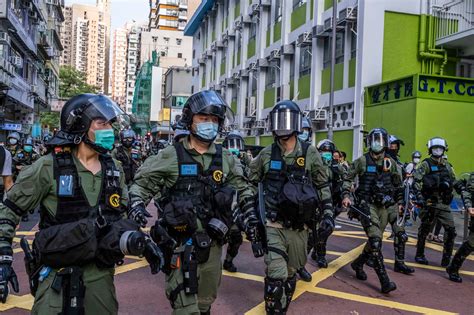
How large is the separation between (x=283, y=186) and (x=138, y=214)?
1558 millimetres

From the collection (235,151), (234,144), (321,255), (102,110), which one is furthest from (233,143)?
(102,110)

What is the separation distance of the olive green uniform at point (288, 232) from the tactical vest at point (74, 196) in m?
1.78

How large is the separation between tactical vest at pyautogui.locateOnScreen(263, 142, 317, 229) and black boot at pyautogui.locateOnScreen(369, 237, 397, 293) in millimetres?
1705

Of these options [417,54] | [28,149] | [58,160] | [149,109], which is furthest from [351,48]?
[149,109]

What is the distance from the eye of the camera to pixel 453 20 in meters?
15.9

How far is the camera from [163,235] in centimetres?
350

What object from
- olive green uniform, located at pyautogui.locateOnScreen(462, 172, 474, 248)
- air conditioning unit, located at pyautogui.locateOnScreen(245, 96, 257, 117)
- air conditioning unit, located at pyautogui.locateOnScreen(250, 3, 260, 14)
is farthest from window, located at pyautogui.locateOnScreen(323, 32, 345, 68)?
olive green uniform, located at pyautogui.locateOnScreen(462, 172, 474, 248)

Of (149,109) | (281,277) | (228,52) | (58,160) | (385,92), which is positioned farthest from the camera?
(149,109)

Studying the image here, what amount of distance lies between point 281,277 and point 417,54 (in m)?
14.0

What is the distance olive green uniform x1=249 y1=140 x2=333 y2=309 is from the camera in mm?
4336

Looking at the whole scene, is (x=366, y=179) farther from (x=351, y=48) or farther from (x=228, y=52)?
(x=228, y=52)

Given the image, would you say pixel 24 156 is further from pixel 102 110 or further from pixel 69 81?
pixel 69 81

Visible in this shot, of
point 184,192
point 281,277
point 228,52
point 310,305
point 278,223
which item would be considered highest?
point 228,52

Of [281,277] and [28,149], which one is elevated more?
[28,149]
